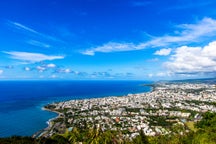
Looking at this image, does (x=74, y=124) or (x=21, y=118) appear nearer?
(x=74, y=124)

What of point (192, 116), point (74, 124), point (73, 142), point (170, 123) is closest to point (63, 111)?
point (74, 124)

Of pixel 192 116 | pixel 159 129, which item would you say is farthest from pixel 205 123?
pixel 192 116

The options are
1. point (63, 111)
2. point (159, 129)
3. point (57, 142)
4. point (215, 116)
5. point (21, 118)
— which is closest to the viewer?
point (57, 142)

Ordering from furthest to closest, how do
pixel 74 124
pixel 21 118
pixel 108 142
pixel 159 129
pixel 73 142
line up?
pixel 21 118 < pixel 74 124 < pixel 159 129 < pixel 73 142 < pixel 108 142

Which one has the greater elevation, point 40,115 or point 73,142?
point 73,142

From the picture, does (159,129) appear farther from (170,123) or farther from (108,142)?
(108,142)

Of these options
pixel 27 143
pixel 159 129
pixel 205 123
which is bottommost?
pixel 159 129

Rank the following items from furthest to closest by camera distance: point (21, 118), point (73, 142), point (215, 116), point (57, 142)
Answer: point (21, 118), point (215, 116), point (57, 142), point (73, 142)

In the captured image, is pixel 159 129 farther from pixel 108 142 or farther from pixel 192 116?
pixel 108 142

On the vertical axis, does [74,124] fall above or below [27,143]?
below
